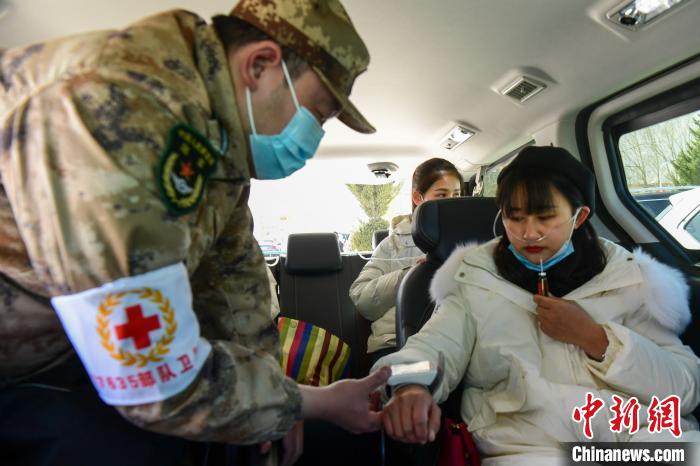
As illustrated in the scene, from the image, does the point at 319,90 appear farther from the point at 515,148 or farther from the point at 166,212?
the point at 515,148

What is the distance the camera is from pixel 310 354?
6.24 feet

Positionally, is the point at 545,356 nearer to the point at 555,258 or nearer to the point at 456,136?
the point at 555,258

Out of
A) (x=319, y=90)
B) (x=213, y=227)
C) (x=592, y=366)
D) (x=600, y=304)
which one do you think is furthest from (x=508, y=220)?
(x=213, y=227)

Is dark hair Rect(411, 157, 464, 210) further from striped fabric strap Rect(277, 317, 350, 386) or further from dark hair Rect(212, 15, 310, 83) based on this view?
dark hair Rect(212, 15, 310, 83)

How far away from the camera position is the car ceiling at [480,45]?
1.74 metres

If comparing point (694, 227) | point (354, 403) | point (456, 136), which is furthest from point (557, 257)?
point (456, 136)

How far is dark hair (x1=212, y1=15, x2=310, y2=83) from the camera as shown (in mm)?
794

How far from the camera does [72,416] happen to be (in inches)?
24.6

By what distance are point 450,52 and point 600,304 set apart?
137 centimetres

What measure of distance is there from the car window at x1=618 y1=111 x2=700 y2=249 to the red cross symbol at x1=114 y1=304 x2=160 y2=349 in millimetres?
2549

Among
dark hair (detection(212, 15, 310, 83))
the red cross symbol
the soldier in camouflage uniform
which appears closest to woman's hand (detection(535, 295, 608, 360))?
the soldier in camouflage uniform

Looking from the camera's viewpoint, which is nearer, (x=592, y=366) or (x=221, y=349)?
(x=221, y=349)

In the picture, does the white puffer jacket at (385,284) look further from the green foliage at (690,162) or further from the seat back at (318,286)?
the green foliage at (690,162)

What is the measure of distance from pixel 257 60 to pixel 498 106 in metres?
2.15
